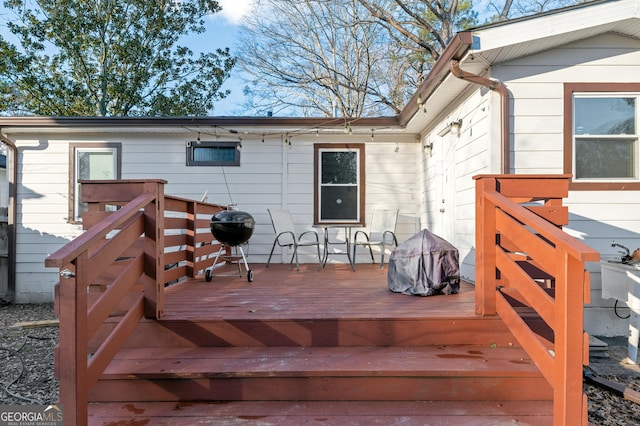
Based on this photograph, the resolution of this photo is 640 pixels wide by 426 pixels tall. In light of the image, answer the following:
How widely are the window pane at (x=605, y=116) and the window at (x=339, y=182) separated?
290 cm

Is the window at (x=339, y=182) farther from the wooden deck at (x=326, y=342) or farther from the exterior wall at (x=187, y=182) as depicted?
the wooden deck at (x=326, y=342)

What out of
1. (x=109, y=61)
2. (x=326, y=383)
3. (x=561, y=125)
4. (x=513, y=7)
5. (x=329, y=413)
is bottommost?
(x=329, y=413)

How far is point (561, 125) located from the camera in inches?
138

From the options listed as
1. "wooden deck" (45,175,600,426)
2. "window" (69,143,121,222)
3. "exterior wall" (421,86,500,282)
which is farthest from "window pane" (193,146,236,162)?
"wooden deck" (45,175,600,426)

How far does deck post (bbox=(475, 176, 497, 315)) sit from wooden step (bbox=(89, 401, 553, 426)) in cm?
60

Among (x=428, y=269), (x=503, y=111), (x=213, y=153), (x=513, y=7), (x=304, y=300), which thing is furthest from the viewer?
(x=513, y=7)

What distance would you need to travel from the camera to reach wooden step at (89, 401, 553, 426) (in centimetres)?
182

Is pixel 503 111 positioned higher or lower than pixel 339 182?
higher

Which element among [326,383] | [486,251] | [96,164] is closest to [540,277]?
[486,251]

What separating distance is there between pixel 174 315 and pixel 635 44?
4.78m

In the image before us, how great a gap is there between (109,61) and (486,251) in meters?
13.2

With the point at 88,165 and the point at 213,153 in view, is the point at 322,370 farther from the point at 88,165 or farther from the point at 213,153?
the point at 88,165

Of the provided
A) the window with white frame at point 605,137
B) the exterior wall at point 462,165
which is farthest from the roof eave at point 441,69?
the window with white frame at point 605,137

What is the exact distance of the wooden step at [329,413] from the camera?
5.97ft
